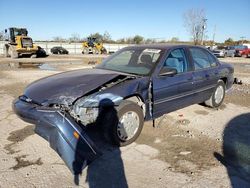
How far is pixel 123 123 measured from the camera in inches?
145

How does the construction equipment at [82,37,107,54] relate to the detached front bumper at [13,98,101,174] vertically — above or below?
above

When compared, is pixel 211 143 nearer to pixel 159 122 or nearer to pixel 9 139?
pixel 159 122

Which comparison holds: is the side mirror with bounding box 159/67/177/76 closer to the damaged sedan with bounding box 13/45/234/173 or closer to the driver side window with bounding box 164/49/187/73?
the damaged sedan with bounding box 13/45/234/173

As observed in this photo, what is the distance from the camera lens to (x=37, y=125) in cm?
326

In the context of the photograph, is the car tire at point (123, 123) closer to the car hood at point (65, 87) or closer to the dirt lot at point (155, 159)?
the dirt lot at point (155, 159)

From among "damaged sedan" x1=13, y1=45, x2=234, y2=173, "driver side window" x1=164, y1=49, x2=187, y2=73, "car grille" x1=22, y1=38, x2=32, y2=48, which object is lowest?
"damaged sedan" x1=13, y1=45, x2=234, y2=173

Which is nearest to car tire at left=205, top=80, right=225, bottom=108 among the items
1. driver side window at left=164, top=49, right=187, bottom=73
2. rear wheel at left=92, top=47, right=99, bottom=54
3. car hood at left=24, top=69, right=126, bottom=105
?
driver side window at left=164, top=49, right=187, bottom=73

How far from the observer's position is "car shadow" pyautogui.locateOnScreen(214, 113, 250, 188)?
2.94 m

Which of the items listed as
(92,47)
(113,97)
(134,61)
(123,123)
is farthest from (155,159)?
(92,47)

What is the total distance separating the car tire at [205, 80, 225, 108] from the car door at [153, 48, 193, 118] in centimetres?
111

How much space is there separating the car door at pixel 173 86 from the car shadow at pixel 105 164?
3.33 ft

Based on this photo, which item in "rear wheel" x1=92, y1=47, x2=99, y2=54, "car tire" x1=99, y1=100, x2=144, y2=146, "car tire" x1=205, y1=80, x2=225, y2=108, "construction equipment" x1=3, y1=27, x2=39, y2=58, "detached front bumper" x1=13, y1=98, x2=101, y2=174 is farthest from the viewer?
"rear wheel" x1=92, y1=47, x2=99, y2=54

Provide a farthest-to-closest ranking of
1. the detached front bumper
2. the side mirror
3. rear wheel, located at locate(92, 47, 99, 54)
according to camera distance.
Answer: rear wheel, located at locate(92, 47, 99, 54), the side mirror, the detached front bumper

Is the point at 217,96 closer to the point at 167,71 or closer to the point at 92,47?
the point at 167,71
